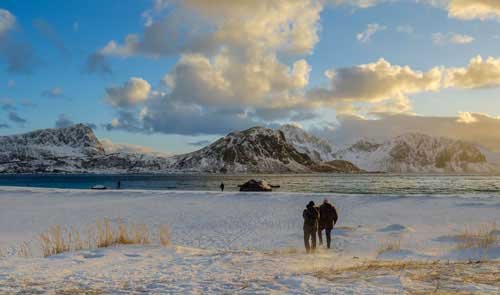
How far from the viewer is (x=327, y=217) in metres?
17.0

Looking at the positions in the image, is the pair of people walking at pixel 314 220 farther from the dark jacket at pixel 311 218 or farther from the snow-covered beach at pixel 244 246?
the snow-covered beach at pixel 244 246

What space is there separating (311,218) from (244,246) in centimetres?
356

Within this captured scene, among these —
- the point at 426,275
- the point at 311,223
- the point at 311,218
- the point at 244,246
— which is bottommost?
the point at 244,246

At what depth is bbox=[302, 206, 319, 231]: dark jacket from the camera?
15.6 metres

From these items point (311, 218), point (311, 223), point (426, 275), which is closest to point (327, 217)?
point (311, 218)

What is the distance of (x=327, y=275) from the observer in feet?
29.3

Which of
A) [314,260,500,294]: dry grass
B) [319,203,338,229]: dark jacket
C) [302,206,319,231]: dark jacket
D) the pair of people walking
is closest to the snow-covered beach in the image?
[314,260,500,294]: dry grass

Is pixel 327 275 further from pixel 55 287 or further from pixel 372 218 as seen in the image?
pixel 372 218

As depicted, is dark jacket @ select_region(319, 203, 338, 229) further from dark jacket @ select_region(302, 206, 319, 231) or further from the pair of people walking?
dark jacket @ select_region(302, 206, 319, 231)

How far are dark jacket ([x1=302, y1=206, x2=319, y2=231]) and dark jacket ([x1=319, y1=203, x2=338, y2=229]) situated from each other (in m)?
1.02

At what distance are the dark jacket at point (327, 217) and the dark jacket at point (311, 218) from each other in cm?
102

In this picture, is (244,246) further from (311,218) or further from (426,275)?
(426,275)

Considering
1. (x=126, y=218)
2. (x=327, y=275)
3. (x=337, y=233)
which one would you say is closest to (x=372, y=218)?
(x=337, y=233)

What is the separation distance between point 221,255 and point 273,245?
6.80 meters
